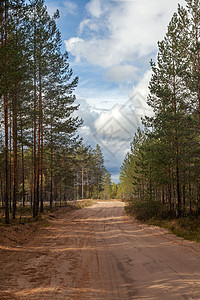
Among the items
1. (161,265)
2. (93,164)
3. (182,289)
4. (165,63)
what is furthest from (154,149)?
(93,164)

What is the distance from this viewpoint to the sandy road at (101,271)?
4910 mm

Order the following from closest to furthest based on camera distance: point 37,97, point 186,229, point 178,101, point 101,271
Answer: point 101,271 → point 186,229 → point 178,101 → point 37,97

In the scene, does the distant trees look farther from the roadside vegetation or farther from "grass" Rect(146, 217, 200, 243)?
"grass" Rect(146, 217, 200, 243)

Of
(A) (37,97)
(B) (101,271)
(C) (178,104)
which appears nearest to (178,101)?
(C) (178,104)

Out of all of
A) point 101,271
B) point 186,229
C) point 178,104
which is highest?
point 178,104

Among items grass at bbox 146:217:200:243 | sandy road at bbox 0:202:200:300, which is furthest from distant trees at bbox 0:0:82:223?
grass at bbox 146:217:200:243

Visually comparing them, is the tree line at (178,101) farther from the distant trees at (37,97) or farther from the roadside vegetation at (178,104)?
the distant trees at (37,97)

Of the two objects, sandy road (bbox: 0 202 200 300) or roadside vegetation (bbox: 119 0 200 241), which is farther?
roadside vegetation (bbox: 119 0 200 241)

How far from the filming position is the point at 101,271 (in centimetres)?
654

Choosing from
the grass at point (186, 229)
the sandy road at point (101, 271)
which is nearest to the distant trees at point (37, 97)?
the sandy road at point (101, 271)

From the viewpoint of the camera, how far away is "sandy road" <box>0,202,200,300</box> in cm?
491

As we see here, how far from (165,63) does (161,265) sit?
16699 millimetres

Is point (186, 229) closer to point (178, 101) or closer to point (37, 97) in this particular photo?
point (178, 101)

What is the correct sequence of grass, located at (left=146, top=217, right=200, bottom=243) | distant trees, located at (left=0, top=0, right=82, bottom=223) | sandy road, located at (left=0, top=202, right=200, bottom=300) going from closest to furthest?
sandy road, located at (left=0, top=202, right=200, bottom=300), grass, located at (left=146, top=217, right=200, bottom=243), distant trees, located at (left=0, top=0, right=82, bottom=223)
